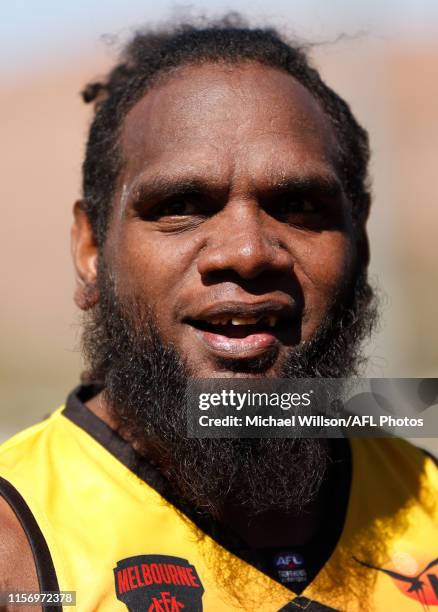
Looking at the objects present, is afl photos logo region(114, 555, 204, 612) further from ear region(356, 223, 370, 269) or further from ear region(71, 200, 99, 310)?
ear region(356, 223, 370, 269)

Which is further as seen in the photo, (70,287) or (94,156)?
(70,287)

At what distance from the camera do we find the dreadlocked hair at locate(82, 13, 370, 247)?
2857 millimetres

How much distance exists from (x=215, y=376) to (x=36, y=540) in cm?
71

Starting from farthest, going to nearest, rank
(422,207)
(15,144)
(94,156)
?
(15,144) → (422,207) → (94,156)

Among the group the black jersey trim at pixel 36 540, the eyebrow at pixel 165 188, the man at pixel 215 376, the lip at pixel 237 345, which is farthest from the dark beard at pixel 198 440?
the black jersey trim at pixel 36 540

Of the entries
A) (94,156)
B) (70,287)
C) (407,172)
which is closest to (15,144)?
(70,287)

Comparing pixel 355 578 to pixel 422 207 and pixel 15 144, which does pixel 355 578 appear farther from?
pixel 15 144

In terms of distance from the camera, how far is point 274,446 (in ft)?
8.12

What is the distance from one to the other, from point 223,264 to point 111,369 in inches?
27.2

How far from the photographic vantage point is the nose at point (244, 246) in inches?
91.6

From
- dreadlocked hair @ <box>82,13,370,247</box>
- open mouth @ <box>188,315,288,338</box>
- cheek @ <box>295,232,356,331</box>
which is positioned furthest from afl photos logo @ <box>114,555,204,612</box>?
dreadlocked hair @ <box>82,13,370,247</box>

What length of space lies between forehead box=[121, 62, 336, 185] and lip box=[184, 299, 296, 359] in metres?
0.43

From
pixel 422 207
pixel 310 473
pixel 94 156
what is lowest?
pixel 310 473

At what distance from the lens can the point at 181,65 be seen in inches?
111
